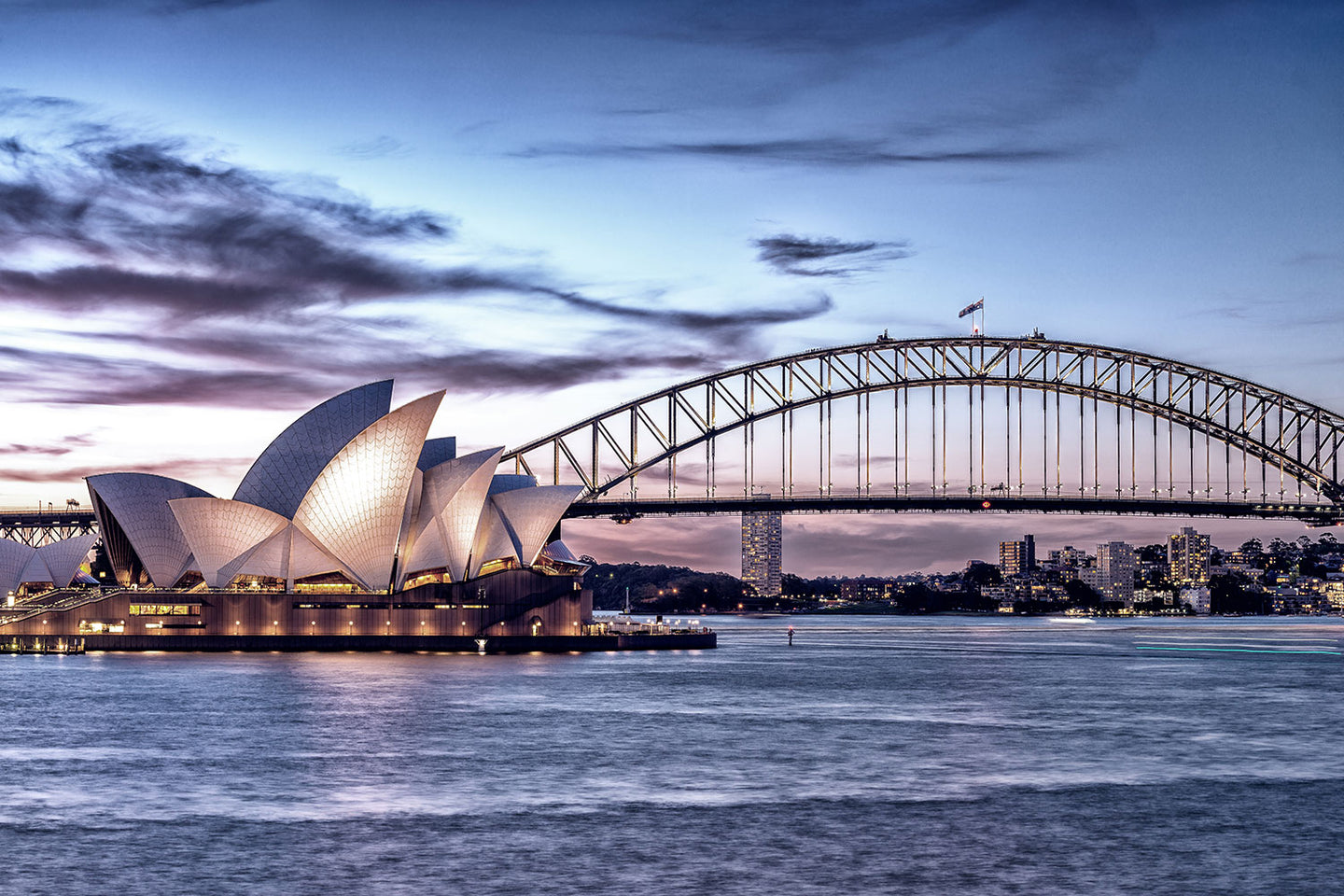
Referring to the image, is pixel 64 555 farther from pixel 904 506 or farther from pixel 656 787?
pixel 656 787

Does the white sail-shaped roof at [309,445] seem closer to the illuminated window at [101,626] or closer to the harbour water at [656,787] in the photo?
the illuminated window at [101,626]

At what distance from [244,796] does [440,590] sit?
49.5 metres

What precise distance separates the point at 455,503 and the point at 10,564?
4547 centimetres

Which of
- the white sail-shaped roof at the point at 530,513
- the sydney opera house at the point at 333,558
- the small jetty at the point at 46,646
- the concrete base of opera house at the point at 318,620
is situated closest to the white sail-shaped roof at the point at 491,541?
the sydney opera house at the point at 333,558

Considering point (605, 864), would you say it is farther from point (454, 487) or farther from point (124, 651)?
point (124, 651)

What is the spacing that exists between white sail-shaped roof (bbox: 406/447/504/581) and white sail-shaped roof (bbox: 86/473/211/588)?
Result: 12.1 meters

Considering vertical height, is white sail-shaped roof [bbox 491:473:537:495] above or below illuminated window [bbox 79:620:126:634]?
above

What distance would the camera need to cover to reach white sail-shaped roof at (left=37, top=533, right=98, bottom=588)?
10944 centimetres

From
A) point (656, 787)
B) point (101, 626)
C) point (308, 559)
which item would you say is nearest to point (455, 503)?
point (308, 559)

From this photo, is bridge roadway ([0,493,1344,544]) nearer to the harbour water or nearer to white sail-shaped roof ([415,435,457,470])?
white sail-shaped roof ([415,435,457,470])

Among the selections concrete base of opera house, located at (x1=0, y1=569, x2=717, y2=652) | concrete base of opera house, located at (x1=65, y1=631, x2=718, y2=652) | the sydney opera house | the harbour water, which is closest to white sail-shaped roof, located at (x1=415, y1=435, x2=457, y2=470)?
the sydney opera house

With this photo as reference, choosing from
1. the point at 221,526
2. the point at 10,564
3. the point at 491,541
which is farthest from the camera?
the point at 10,564

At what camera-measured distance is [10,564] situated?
104m

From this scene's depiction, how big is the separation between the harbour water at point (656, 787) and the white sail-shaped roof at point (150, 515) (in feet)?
74.8
